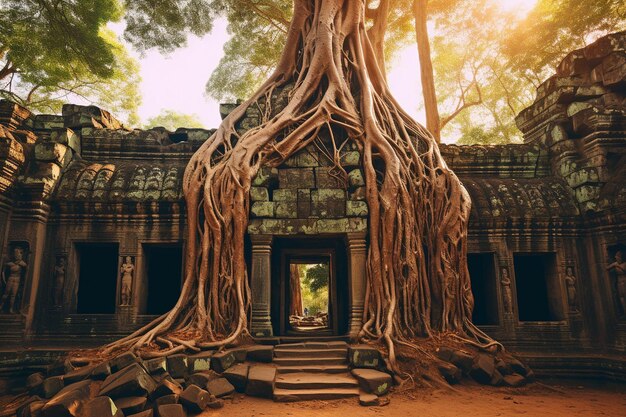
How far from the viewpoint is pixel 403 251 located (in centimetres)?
562

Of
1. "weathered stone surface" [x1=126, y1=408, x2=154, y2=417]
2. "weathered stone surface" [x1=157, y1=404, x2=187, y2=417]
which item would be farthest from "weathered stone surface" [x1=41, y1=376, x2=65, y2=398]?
"weathered stone surface" [x1=157, y1=404, x2=187, y2=417]

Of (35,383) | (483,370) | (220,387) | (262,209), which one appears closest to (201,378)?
(220,387)

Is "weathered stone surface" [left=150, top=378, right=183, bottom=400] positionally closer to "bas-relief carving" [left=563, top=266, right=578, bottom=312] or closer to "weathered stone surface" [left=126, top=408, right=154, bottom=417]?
"weathered stone surface" [left=126, top=408, right=154, bottom=417]

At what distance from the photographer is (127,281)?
6.05 metres

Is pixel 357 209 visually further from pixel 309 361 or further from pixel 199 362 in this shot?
pixel 199 362

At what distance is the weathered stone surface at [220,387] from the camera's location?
412 cm

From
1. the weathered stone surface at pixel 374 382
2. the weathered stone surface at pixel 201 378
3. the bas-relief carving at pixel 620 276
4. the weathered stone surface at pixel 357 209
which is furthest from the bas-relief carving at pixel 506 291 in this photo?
the weathered stone surface at pixel 201 378

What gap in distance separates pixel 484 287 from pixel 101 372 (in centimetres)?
558

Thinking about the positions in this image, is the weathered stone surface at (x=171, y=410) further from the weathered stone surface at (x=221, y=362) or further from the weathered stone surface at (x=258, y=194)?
the weathered stone surface at (x=258, y=194)

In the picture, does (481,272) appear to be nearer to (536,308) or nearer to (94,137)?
(536,308)

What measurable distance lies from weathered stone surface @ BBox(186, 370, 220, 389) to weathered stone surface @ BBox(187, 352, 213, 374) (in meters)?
0.09

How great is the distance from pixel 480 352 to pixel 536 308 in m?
2.96

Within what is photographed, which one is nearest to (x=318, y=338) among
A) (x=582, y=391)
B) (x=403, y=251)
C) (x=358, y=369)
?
(x=358, y=369)

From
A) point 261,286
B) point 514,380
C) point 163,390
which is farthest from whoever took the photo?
point 261,286
